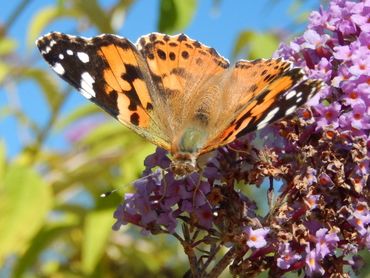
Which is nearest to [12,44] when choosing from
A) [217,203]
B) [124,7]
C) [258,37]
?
[124,7]

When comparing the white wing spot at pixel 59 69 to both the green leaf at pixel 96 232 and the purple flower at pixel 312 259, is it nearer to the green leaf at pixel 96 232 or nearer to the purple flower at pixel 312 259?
the purple flower at pixel 312 259

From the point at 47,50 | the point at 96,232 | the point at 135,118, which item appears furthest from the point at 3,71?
the point at 135,118

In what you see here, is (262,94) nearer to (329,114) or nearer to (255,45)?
(329,114)

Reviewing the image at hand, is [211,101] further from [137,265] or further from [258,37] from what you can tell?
[137,265]

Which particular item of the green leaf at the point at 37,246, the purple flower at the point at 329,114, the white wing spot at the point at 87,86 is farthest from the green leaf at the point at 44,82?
the purple flower at the point at 329,114

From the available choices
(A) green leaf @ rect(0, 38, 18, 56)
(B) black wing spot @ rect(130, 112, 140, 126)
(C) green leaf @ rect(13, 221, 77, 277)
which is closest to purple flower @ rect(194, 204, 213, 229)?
(B) black wing spot @ rect(130, 112, 140, 126)

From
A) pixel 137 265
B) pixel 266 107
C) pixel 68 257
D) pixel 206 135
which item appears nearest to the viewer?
pixel 266 107
